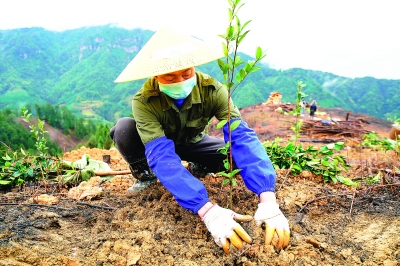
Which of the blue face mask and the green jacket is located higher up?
the blue face mask

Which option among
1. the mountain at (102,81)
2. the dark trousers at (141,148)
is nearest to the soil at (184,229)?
the dark trousers at (141,148)

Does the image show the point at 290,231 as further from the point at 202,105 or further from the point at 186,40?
the point at 186,40

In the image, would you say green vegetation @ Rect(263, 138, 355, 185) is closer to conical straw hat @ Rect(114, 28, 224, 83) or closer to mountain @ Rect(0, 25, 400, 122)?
conical straw hat @ Rect(114, 28, 224, 83)

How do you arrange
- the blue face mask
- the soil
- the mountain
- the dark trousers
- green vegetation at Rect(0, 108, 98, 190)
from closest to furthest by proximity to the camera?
the soil → the blue face mask → the dark trousers → green vegetation at Rect(0, 108, 98, 190) → the mountain

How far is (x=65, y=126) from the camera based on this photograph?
47750 mm

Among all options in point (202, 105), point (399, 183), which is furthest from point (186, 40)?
point (399, 183)

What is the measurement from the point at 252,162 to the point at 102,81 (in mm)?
120554

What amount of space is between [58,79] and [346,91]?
115301 millimetres

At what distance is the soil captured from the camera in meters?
1.30

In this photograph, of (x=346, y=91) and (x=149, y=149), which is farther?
(x=346, y=91)

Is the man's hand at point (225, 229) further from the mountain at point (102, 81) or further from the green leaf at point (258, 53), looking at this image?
the mountain at point (102, 81)

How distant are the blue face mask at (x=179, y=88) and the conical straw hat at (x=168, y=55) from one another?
0.67 feet

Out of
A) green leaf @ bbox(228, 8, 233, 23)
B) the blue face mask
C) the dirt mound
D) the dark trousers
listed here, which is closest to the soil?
the dirt mound

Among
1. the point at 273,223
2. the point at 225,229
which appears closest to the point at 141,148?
the point at 225,229
